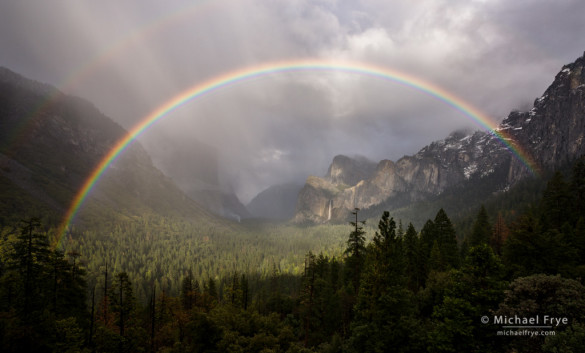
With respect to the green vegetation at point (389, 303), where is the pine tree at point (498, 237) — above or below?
above

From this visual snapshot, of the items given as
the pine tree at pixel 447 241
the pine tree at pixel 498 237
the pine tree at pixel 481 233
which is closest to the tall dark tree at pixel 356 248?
the pine tree at pixel 447 241

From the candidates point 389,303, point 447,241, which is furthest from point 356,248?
point 447,241

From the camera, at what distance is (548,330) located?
14.0m

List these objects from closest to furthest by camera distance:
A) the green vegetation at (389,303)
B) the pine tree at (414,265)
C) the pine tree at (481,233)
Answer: the green vegetation at (389,303), the pine tree at (414,265), the pine tree at (481,233)

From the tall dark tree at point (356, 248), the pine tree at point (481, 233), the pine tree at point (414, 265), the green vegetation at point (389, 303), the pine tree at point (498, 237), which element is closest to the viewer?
the green vegetation at point (389, 303)

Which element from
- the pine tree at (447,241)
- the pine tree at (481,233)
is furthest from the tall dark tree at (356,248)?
the pine tree at (481,233)

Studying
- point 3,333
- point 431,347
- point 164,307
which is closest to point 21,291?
point 3,333

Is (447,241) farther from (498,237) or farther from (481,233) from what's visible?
(498,237)

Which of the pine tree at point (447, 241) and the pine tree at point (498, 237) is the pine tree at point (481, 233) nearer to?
the pine tree at point (498, 237)

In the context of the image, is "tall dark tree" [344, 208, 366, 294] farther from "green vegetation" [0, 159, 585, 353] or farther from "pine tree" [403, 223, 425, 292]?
"pine tree" [403, 223, 425, 292]

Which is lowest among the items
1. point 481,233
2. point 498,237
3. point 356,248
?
point 356,248

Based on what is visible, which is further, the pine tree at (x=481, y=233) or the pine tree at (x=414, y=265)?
the pine tree at (x=481, y=233)

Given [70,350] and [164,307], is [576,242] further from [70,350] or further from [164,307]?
[164,307]

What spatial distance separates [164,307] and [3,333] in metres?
35.6
